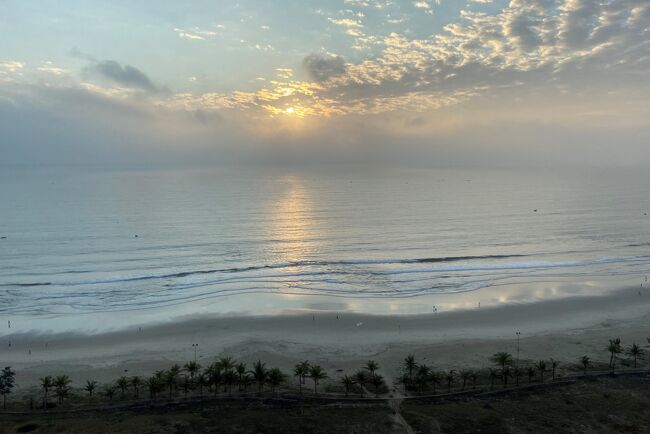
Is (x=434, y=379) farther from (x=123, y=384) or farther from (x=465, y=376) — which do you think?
(x=123, y=384)

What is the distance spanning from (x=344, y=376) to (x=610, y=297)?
1752 inches

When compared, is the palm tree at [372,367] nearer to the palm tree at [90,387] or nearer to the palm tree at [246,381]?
the palm tree at [246,381]

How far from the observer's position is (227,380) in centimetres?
3609

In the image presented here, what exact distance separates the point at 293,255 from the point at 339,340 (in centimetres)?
3609

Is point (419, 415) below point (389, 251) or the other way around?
below

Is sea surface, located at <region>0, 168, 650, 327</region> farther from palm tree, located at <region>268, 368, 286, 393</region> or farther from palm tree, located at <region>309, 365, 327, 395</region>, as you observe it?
palm tree, located at <region>309, 365, 327, 395</region>

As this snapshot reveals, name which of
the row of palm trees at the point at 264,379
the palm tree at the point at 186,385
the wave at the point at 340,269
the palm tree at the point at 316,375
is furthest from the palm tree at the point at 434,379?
the wave at the point at 340,269

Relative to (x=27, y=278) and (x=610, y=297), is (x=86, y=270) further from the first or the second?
(x=610, y=297)

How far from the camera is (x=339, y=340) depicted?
4769 cm

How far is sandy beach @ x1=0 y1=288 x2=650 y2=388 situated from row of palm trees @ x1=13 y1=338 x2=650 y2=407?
7.51 feet

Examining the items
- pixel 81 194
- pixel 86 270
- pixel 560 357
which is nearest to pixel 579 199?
pixel 560 357

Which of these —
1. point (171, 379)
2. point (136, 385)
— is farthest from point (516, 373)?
point (136, 385)

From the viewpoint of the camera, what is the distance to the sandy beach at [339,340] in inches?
1683

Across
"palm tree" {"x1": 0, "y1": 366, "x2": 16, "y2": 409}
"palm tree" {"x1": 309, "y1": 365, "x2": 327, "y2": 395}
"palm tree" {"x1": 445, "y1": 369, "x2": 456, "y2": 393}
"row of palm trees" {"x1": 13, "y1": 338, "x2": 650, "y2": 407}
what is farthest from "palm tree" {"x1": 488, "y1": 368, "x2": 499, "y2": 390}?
"palm tree" {"x1": 0, "y1": 366, "x2": 16, "y2": 409}
